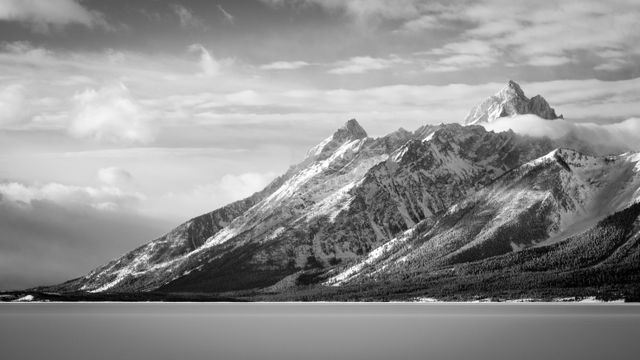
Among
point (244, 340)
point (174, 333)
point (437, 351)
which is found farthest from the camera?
point (174, 333)

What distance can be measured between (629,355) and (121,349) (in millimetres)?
84993

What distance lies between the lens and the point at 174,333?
622ft

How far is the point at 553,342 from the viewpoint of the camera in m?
159

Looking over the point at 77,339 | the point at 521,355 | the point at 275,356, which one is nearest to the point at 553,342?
the point at 521,355

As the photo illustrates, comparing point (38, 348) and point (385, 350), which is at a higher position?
point (38, 348)

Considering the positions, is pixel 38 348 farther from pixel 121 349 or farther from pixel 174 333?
pixel 174 333

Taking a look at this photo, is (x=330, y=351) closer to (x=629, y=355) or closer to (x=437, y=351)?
(x=437, y=351)

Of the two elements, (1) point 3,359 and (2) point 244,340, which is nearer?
(1) point 3,359

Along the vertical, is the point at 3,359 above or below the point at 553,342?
above

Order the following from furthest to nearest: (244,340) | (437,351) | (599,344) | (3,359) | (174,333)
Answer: (174,333)
(244,340)
(599,344)
(437,351)
(3,359)

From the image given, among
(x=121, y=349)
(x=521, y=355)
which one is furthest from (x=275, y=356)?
(x=521, y=355)

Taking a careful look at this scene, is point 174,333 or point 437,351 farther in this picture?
point 174,333

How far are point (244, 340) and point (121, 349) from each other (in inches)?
1187

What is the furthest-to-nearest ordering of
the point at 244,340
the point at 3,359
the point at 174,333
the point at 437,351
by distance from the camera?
1. the point at 174,333
2. the point at 244,340
3. the point at 437,351
4. the point at 3,359
